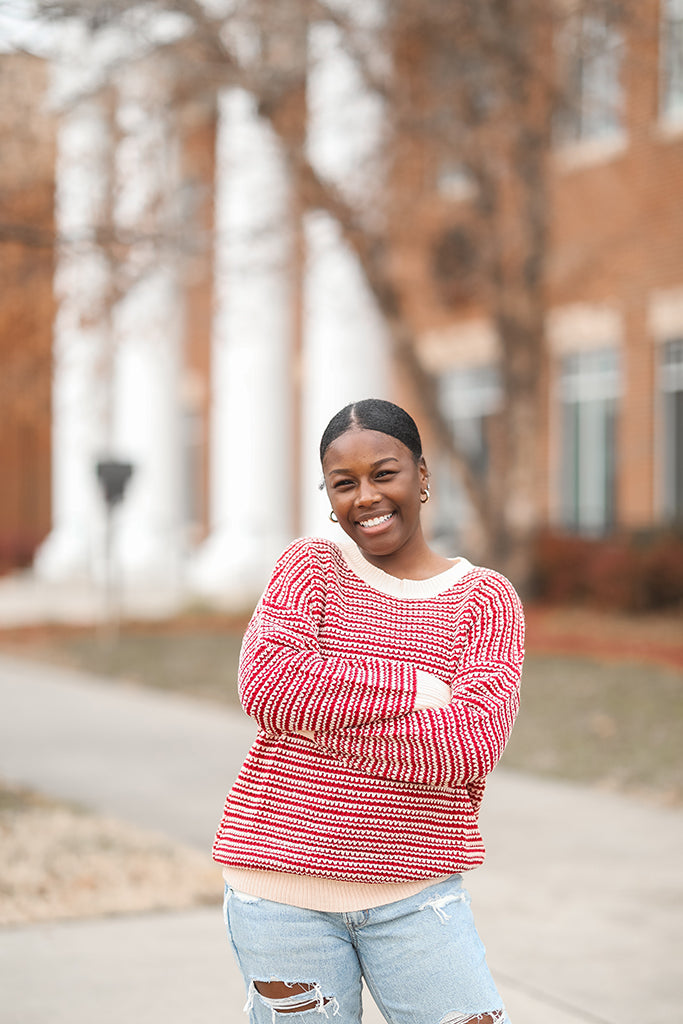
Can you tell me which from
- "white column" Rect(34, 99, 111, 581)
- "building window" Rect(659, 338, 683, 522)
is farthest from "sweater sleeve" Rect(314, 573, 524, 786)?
"building window" Rect(659, 338, 683, 522)

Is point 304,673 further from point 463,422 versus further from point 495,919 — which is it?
point 463,422

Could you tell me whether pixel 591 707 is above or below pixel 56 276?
below

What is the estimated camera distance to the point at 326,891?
7.61ft

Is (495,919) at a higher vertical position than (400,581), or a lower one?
lower

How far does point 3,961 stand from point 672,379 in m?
12.7

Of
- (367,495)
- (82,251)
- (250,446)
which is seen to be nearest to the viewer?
(367,495)

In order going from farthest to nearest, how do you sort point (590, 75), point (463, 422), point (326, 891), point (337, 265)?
point (463, 422) → point (337, 265) → point (590, 75) → point (326, 891)

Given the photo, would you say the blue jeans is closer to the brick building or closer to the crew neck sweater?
the crew neck sweater

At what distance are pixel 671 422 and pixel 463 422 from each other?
3818 mm

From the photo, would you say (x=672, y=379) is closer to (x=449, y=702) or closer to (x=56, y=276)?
(x=56, y=276)

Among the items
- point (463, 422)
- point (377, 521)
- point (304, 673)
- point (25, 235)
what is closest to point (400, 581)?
point (377, 521)

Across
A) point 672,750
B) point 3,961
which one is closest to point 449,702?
point 3,961

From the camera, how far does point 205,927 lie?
5188 mm

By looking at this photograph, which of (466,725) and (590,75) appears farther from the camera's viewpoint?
(590,75)
